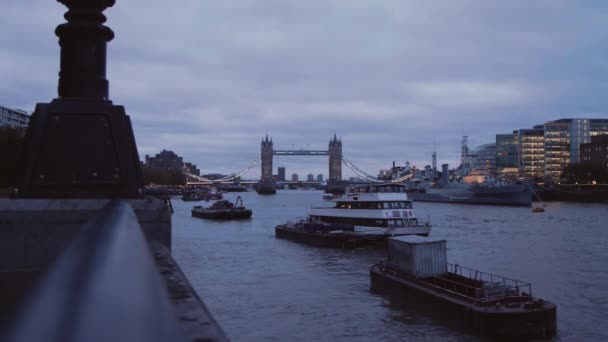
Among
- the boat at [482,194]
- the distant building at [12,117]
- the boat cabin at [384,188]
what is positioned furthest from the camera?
the distant building at [12,117]

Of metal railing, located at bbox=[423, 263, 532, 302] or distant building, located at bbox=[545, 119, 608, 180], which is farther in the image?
distant building, located at bbox=[545, 119, 608, 180]

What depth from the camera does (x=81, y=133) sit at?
7961 mm

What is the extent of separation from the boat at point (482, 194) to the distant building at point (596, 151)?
4919 centimetres

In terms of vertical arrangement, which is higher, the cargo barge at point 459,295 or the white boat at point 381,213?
the white boat at point 381,213

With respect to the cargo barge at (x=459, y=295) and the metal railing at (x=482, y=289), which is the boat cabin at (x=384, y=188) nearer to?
the cargo barge at (x=459, y=295)

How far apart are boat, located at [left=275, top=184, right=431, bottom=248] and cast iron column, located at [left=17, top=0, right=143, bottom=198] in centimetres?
3364

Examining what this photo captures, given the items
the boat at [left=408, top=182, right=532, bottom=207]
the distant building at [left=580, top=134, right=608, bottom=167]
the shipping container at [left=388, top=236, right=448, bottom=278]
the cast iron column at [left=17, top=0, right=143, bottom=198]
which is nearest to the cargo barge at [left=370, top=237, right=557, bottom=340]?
the shipping container at [left=388, top=236, right=448, bottom=278]

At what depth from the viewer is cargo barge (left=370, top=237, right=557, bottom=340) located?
17.9m

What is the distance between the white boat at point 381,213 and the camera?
138 feet

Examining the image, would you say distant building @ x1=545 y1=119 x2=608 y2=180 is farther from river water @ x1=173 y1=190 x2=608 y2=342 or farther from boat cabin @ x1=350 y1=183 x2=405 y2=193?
boat cabin @ x1=350 y1=183 x2=405 y2=193

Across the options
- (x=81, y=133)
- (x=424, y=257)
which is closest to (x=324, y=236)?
(x=424, y=257)

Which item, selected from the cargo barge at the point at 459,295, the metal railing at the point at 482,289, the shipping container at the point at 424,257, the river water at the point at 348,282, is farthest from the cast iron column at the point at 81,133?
the shipping container at the point at 424,257

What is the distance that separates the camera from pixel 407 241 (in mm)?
25047

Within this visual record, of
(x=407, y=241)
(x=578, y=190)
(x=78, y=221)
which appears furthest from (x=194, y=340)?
(x=578, y=190)
